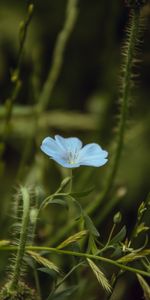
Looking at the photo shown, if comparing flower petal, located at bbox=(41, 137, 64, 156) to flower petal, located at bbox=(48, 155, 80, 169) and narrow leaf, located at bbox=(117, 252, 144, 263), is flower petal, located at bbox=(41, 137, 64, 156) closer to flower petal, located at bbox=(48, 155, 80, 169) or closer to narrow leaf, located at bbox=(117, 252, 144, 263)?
flower petal, located at bbox=(48, 155, 80, 169)

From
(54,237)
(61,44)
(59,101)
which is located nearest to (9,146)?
(59,101)

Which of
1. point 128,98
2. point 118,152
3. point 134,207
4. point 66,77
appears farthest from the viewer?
point 66,77

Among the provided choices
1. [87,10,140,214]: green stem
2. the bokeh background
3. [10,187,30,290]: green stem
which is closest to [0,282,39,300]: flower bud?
[10,187,30,290]: green stem

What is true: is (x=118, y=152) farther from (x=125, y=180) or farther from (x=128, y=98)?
(x=125, y=180)

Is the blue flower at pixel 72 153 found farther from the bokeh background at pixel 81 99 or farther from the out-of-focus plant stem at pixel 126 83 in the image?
the bokeh background at pixel 81 99

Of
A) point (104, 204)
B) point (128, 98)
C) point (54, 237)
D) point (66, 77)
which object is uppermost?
point (128, 98)
